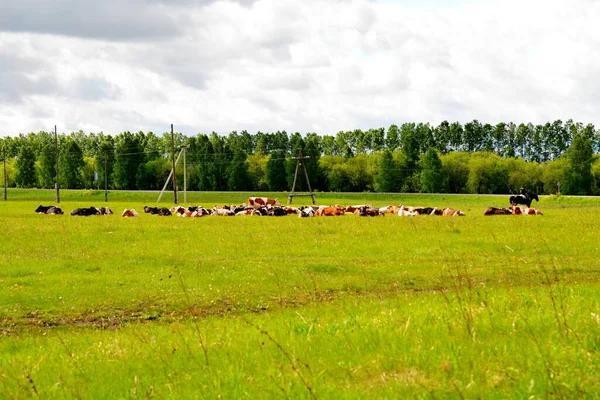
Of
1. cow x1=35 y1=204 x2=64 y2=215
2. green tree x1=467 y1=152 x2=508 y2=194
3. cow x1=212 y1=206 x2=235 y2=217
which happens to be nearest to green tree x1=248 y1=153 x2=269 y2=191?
green tree x1=467 y1=152 x2=508 y2=194

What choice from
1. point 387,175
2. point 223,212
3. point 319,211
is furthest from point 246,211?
point 387,175

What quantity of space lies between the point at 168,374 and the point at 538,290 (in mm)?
7743

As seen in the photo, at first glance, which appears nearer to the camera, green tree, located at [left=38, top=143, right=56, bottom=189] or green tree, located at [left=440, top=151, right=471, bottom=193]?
green tree, located at [left=440, top=151, right=471, bottom=193]

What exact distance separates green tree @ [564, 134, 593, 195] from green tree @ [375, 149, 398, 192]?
28356mm

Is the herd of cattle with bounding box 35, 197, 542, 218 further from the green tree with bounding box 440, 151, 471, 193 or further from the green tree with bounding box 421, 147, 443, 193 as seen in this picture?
the green tree with bounding box 440, 151, 471, 193

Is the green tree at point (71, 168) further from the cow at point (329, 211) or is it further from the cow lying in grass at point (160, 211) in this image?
the cow at point (329, 211)

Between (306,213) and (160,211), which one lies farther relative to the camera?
(160,211)

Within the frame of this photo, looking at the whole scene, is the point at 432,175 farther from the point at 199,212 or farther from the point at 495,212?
the point at 199,212

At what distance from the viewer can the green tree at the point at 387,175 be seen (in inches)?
5034

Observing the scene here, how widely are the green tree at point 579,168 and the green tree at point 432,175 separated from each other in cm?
1999

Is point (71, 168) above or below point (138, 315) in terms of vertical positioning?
above

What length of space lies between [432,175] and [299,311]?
363ft

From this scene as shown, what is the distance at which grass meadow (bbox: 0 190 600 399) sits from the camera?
781cm

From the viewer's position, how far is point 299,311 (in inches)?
545
